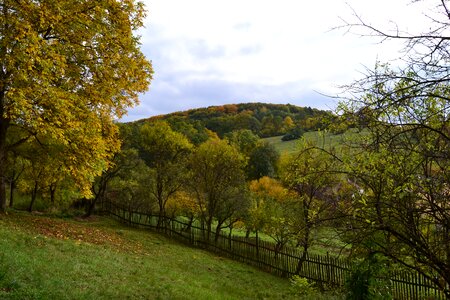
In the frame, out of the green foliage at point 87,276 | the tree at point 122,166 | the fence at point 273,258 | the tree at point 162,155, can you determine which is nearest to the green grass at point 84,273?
the green foliage at point 87,276

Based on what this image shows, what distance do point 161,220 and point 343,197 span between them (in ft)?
82.4

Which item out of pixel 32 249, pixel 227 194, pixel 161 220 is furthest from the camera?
pixel 161 220

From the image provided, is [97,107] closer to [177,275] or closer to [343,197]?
[177,275]

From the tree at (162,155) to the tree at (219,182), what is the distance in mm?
3184

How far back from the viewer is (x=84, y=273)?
368 inches

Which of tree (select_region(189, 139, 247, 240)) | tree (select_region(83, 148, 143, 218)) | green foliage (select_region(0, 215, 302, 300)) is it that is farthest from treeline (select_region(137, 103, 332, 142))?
green foliage (select_region(0, 215, 302, 300))

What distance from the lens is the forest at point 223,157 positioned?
4.27 metres

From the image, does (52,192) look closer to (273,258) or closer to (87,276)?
(273,258)

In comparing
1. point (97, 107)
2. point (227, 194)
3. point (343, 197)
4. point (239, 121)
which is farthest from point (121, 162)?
point (239, 121)

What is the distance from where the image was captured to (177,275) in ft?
41.4

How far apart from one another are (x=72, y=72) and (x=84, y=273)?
25.4ft

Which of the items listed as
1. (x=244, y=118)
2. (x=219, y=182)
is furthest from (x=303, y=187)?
(x=244, y=118)

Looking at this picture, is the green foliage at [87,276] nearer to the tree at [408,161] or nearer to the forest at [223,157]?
the forest at [223,157]

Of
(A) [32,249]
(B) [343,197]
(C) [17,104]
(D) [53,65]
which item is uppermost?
(D) [53,65]
